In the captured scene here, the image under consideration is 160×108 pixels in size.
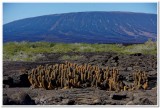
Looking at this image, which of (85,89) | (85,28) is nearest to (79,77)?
(85,89)

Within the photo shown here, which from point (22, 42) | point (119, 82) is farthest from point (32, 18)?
point (119, 82)

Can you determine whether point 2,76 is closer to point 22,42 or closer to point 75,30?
point 22,42

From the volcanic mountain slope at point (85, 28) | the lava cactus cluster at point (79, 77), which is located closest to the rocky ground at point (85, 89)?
the lava cactus cluster at point (79, 77)

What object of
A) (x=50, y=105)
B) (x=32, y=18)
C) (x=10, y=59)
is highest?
(x=32, y=18)

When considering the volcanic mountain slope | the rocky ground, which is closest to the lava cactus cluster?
the rocky ground

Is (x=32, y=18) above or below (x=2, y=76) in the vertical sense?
above

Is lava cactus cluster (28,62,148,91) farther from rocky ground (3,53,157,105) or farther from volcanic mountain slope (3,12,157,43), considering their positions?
volcanic mountain slope (3,12,157,43)

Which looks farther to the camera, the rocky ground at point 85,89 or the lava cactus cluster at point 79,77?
the lava cactus cluster at point 79,77

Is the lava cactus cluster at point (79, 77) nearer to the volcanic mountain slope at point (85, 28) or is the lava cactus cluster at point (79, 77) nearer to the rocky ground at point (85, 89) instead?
the rocky ground at point (85, 89)
